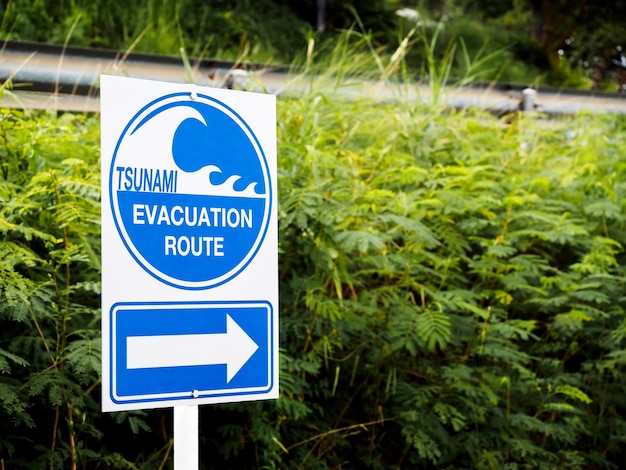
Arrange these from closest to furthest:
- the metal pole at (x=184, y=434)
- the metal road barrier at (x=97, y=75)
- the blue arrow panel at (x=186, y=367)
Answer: the blue arrow panel at (x=186, y=367), the metal pole at (x=184, y=434), the metal road barrier at (x=97, y=75)

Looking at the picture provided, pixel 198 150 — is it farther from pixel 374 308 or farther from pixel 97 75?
pixel 97 75

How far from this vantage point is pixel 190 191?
2604mm

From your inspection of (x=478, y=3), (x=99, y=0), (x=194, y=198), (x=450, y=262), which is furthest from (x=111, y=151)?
(x=478, y=3)

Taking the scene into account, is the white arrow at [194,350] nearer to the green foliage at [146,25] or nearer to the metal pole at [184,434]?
the metal pole at [184,434]

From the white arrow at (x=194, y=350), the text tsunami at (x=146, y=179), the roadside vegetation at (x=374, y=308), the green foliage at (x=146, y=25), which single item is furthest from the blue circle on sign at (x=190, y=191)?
the green foliage at (x=146, y=25)

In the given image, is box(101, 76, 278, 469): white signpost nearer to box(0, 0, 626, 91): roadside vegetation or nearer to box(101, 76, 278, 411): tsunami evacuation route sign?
box(101, 76, 278, 411): tsunami evacuation route sign

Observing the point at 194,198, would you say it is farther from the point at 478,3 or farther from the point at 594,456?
the point at 478,3

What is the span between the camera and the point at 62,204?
394 cm

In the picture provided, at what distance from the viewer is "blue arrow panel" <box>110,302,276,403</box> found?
2479 mm

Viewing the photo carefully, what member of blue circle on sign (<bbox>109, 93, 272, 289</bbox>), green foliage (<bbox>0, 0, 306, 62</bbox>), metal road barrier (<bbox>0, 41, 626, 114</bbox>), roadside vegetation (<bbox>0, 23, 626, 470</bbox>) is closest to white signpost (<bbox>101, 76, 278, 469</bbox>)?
blue circle on sign (<bbox>109, 93, 272, 289</bbox>)

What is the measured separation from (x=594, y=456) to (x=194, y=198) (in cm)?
354

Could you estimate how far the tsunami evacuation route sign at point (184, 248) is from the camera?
2504mm

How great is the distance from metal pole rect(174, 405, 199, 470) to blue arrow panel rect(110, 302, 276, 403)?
0.20 feet

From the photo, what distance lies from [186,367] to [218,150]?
0.67m
